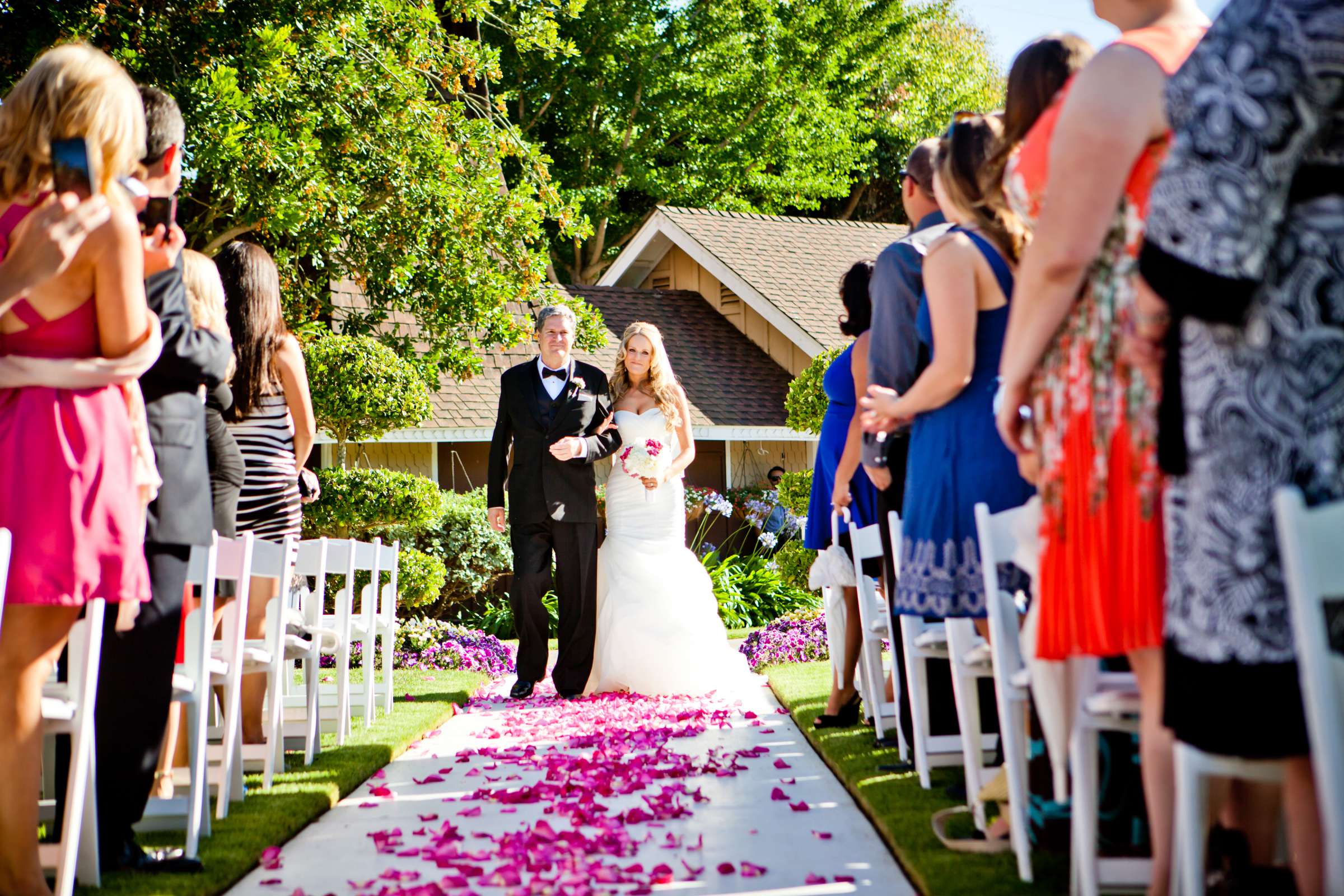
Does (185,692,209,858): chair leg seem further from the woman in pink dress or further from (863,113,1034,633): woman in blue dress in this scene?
(863,113,1034,633): woman in blue dress

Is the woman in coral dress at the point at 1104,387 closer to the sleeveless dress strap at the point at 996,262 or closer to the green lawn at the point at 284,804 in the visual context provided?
the sleeveless dress strap at the point at 996,262

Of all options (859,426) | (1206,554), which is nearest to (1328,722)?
(1206,554)

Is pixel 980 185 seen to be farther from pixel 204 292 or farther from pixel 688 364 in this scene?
pixel 688 364

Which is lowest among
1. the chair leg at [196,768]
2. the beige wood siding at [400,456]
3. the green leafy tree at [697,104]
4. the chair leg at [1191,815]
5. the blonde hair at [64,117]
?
the chair leg at [196,768]

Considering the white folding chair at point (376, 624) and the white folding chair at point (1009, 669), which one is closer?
the white folding chair at point (1009, 669)

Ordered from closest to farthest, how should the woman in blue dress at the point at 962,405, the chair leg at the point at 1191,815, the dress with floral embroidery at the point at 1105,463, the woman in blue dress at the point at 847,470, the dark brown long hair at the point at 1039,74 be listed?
1. the chair leg at the point at 1191,815
2. the dress with floral embroidery at the point at 1105,463
3. the dark brown long hair at the point at 1039,74
4. the woman in blue dress at the point at 962,405
5. the woman in blue dress at the point at 847,470

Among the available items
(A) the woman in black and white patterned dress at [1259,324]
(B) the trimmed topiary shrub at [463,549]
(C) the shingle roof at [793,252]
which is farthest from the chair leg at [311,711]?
(C) the shingle roof at [793,252]

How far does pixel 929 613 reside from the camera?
345cm

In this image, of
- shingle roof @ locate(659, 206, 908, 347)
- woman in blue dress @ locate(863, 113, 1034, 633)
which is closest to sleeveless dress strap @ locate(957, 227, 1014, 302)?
woman in blue dress @ locate(863, 113, 1034, 633)

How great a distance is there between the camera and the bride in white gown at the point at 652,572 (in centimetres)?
777

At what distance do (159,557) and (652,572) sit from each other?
4622 mm

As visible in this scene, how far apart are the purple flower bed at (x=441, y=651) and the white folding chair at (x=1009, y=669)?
21.8 feet

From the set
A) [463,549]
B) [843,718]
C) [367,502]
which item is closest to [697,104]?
[463,549]

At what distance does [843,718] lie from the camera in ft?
20.3
